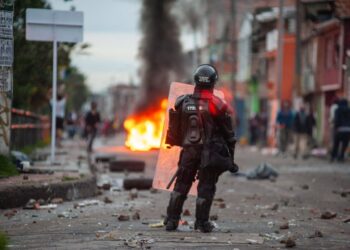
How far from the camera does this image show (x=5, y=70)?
14.3 metres

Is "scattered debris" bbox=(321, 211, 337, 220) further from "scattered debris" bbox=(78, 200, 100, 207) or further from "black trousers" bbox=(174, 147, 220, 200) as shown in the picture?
"scattered debris" bbox=(78, 200, 100, 207)

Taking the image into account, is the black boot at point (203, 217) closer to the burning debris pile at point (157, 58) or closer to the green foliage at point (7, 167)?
the green foliage at point (7, 167)

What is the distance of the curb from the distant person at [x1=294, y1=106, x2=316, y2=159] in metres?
18.7

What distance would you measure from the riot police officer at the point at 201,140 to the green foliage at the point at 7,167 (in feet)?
15.4

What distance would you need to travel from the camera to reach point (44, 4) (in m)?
20.8

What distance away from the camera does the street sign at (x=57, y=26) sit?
57.8 ft

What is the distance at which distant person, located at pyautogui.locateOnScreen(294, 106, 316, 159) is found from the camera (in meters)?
32.8

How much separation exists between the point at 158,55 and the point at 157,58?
488 mm

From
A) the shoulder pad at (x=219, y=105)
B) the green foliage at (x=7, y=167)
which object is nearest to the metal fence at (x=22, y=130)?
the green foliage at (x=7, y=167)

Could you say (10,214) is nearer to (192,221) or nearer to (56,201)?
(56,201)

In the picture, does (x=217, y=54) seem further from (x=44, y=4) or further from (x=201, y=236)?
(x=201, y=236)

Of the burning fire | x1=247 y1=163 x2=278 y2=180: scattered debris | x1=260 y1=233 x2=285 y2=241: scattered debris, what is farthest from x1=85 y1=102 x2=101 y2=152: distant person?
x1=260 y1=233 x2=285 y2=241: scattered debris

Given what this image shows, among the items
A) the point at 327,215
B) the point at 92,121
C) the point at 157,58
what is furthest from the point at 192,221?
the point at 157,58

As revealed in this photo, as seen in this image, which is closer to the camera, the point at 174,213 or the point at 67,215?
the point at 174,213
